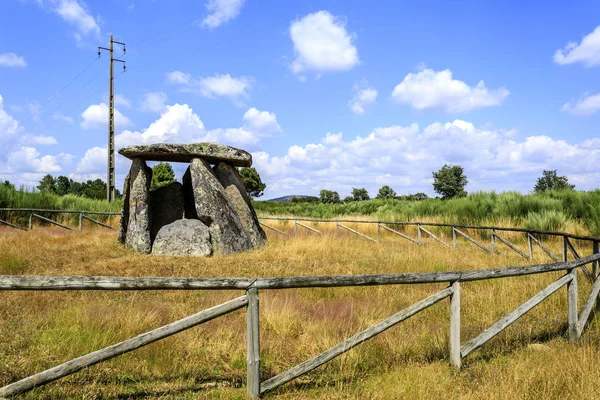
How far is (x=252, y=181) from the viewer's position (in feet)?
185

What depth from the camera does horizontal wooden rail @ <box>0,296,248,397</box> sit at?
10.0 feet

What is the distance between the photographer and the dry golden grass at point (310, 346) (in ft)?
12.3

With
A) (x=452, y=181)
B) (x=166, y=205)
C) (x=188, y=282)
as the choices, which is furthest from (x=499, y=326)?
(x=452, y=181)

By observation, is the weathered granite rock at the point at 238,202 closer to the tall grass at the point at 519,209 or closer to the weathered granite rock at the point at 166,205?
the weathered granite rock at the point at 166,205

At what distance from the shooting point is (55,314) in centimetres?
554

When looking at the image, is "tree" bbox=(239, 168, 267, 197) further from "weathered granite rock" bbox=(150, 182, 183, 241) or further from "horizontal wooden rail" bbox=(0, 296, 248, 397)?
"horizontal wooden rail" bbox=(0, 296, 248, 397)

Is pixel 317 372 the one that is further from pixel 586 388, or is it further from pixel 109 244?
pixel 109 244

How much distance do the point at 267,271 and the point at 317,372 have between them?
4841mm

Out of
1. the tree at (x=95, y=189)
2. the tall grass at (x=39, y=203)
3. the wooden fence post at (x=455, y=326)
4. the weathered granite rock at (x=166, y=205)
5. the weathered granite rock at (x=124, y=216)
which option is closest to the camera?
the wooden fence post at (x=455, y=326)

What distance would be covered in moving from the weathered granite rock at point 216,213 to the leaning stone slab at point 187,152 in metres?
0.35

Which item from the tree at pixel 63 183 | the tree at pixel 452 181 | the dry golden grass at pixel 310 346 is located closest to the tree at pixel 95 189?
the tree at pixel 63 183

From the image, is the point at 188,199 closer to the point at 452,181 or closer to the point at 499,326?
the point at 499,326

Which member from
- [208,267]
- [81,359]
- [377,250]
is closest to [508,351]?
[81,359]

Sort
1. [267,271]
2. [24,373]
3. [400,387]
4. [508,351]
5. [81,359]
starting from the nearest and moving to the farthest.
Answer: [81,359]
[400,387]
[24,373]
[508,351]
[267,271]
